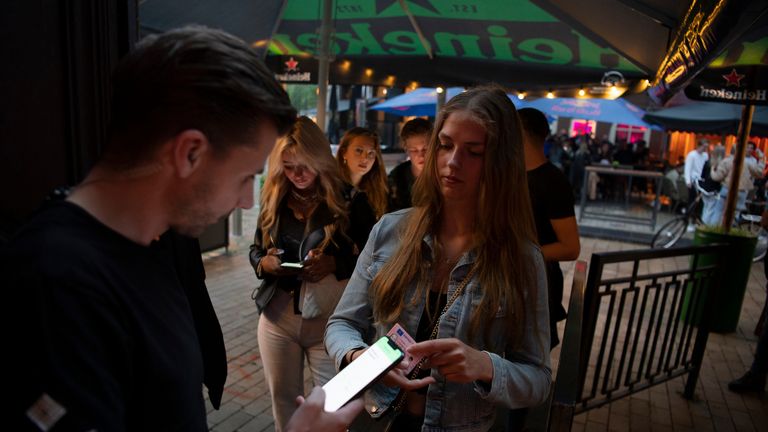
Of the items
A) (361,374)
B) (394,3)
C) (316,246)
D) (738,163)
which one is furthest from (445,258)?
(738,163)

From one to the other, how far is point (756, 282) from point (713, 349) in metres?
3.79

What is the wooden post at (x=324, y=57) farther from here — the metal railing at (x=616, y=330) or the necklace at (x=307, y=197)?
the metal railing at (x=616, y=330)

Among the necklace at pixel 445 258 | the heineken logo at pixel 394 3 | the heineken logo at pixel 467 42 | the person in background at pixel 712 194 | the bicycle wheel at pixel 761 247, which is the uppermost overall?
the heineken logo at pixel 394 3

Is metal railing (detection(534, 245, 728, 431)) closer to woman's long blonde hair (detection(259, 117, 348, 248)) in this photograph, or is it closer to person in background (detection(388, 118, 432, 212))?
woman's long blonde hair (detection(259, 117, 348, 248))

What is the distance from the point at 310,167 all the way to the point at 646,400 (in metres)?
3.69

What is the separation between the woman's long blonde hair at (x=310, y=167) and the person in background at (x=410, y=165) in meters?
1.09

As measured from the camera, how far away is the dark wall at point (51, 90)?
4.13 ft

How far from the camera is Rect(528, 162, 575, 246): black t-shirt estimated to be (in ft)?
10.4

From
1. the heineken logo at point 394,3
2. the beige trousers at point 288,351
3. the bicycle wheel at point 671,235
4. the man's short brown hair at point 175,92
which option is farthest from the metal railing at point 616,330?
the bicycle wheel at point 671,235

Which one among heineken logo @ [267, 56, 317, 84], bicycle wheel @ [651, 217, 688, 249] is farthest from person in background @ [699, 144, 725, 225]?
heineken logo @ [267, 56, 317, 84]

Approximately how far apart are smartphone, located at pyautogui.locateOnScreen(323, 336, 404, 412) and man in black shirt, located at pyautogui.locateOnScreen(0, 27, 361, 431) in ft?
1.20

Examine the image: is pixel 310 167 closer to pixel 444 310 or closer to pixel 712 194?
pixel 444 310

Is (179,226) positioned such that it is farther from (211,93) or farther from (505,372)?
(505,372)

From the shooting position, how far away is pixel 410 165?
4156 millimetres
